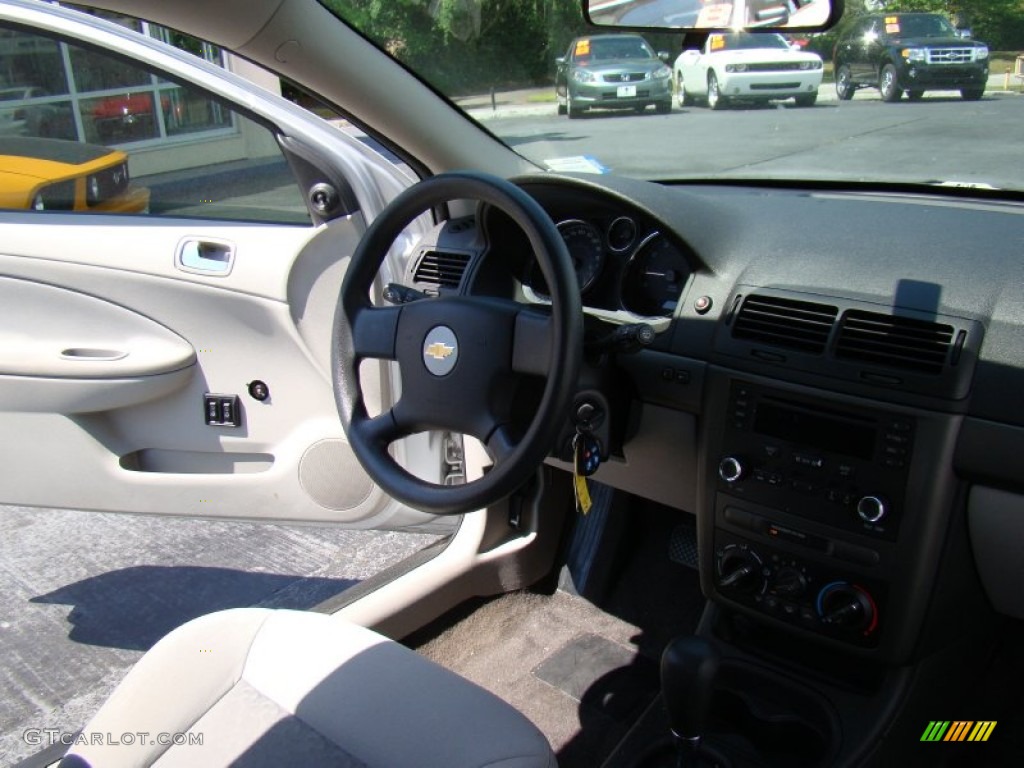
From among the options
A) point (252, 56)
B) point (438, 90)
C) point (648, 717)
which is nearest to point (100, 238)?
point (252, 56)

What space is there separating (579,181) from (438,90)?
43cm

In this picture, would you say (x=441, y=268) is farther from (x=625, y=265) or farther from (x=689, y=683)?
(x=689, y=683)

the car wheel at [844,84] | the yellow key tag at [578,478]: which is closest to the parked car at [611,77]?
the car wheel at [844,84]

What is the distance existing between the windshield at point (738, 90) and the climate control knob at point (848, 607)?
934mm

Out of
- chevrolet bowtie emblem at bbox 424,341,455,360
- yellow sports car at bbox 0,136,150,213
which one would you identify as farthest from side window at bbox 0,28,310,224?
chevrolet bowtie emblem at bbox 424,341,455,360

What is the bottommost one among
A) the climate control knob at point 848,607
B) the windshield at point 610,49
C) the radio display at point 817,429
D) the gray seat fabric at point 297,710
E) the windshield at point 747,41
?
the climate control knob at point 848,607

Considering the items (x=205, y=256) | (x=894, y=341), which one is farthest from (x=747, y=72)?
(x=205, y=256)

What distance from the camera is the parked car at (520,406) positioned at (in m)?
1.68

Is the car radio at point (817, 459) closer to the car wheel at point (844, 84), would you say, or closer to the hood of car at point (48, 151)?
the car wheel at point (844, 84)

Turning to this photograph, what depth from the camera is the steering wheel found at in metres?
1.63

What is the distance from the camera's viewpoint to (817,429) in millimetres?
1851

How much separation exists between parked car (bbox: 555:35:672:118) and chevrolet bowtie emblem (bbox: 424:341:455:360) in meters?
0.98

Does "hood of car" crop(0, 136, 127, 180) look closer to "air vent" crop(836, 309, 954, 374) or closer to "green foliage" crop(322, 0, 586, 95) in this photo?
"green foliage" crop(322, 0, 586, 95)

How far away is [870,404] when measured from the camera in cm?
177
